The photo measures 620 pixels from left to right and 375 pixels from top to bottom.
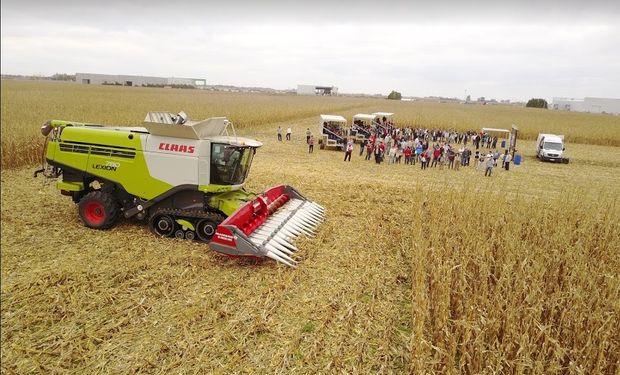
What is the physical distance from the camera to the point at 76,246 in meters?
7.21

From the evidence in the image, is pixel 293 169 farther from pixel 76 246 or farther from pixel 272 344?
pixel 272 344

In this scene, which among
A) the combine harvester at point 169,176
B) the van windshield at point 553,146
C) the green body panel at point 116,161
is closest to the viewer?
the combine harvester at point 169,176

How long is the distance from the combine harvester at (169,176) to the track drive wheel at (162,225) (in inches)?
0.8

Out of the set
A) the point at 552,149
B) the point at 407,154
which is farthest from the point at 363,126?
the point at 552,149

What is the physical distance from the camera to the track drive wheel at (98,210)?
7.96 metres

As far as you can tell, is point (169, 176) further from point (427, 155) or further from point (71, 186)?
point (427, 155)

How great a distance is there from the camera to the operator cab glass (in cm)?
763

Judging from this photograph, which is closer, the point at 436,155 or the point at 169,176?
the point at 169,176

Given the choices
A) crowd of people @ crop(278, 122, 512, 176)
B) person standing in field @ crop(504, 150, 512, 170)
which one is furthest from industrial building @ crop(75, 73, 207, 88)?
person standing in field @ crop(504, 150, 512, 170)

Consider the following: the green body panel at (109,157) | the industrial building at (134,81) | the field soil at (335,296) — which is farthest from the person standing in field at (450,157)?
the industrial building at (134,81)

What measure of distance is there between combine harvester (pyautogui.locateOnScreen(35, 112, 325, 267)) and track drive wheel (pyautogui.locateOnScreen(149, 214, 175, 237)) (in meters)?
0.02

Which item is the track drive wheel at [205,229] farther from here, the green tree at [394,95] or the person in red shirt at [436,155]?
the green tree at [394,95]

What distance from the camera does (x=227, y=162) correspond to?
7.68 metres

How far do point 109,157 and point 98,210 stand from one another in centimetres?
112
